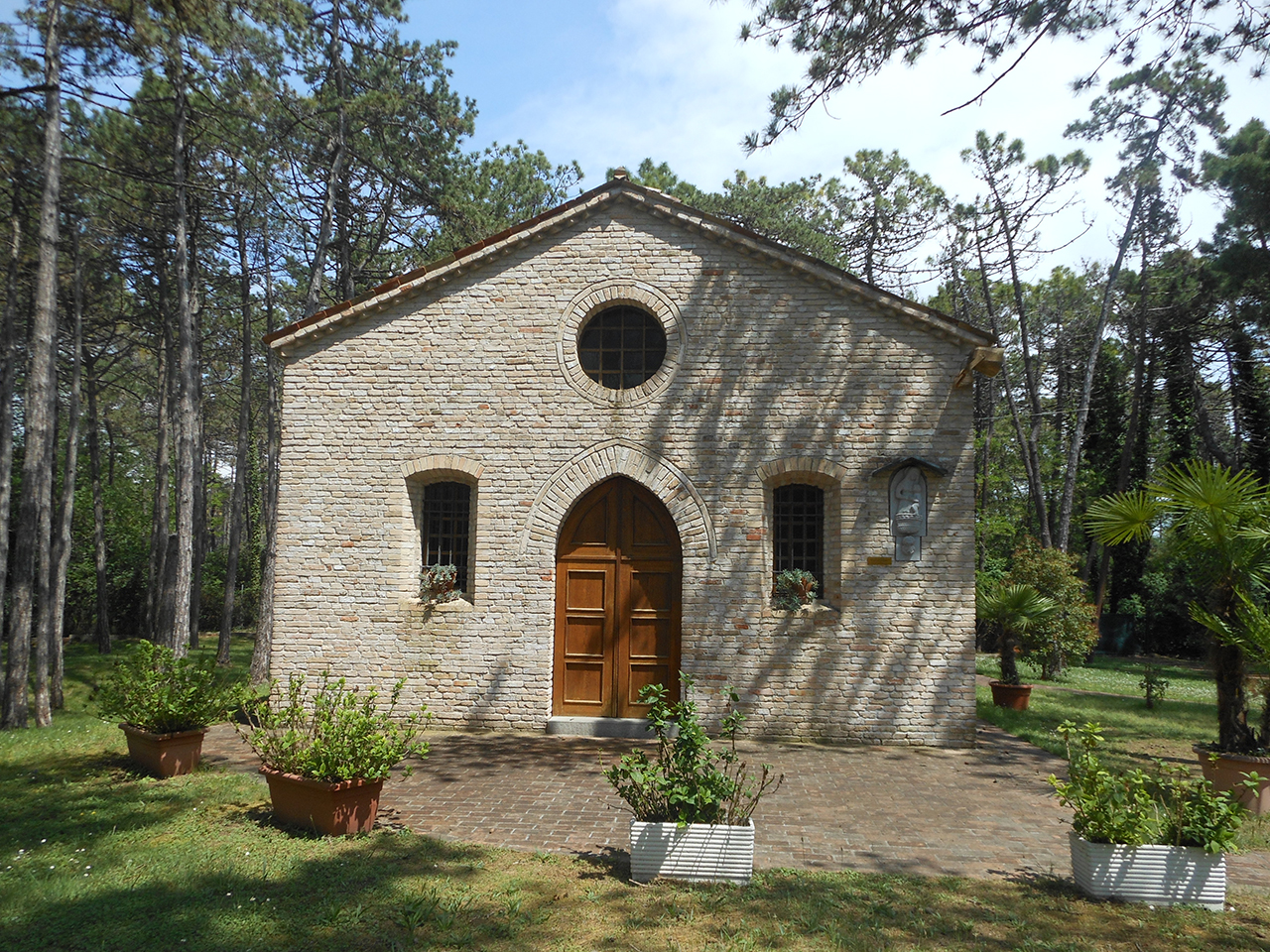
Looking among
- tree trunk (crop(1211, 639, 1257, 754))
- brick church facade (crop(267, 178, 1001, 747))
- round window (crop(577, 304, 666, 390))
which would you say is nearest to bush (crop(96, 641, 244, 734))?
brick church facade (crop(267, 178, 1001, 747))

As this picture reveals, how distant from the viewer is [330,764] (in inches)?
239

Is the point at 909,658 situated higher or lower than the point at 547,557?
lower

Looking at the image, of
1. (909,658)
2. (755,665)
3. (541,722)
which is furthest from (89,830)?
(909,658)

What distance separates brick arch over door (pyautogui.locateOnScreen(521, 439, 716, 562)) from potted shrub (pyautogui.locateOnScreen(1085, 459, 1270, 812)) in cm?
521

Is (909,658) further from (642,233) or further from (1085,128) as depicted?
(1085,128)

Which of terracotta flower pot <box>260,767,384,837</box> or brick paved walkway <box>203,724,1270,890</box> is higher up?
terracotta flower pot <box>260,767,384,837</box>

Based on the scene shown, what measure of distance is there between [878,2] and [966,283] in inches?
884

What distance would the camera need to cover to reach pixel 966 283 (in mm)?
27672

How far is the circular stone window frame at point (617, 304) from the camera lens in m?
10.6

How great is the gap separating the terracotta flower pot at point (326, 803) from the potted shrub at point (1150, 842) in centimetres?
526

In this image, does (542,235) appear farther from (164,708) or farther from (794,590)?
(164,708)

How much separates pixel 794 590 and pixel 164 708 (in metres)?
7.29

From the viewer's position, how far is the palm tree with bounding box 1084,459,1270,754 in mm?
7973

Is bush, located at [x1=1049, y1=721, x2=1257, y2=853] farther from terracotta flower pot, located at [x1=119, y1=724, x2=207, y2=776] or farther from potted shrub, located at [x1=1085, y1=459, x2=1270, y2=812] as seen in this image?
terracotta flower pot, located at [x1=119, y1=724, x2=207, y2=776]
